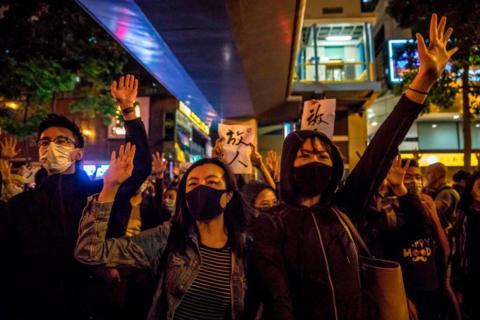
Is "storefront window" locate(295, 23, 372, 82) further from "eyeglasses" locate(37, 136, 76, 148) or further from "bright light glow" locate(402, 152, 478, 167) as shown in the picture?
"eyeglasses" locate(37, 136, 76, 148)

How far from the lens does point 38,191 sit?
2.92m

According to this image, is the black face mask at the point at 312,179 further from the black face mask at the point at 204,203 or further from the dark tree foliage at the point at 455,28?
the dark tree foliage at the point at 455,28

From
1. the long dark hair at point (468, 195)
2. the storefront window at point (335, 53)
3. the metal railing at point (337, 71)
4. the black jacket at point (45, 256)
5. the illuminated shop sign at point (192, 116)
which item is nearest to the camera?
the black jacket at point (45, 256)

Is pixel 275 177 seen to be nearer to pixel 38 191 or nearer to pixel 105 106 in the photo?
pixel 38 191

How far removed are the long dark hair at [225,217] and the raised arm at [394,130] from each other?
72cm

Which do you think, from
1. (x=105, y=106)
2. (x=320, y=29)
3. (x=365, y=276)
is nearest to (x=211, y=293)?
(x=365, y=276)

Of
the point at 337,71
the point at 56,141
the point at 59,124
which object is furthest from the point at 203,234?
the point at 337,71

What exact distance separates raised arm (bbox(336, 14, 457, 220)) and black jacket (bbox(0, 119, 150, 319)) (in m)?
1.55

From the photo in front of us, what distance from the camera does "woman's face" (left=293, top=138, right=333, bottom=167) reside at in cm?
236

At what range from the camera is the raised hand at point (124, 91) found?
289 cm

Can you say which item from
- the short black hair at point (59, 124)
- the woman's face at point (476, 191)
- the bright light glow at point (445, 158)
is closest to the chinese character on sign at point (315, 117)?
the short black hair at point (59, 124)

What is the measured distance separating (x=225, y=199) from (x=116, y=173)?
730 millimetres

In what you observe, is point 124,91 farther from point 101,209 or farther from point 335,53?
point 335,53

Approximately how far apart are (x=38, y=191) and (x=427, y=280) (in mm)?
3904
